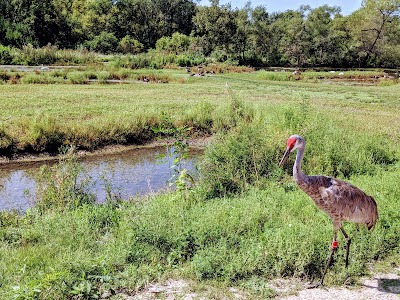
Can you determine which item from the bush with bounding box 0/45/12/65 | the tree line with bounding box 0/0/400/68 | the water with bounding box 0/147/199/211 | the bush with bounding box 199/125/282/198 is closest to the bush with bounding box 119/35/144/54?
the tree line with bounding box 0/0/400/68

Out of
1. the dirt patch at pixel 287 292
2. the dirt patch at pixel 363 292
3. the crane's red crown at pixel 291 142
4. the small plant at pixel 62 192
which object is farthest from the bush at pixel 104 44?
the dirt patch at pixel 363 292

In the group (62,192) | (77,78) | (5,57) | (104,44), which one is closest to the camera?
(62,192)

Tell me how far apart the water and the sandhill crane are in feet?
13.0

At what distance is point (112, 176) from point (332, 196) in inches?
206

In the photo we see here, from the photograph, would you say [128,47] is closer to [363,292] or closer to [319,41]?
[319,41]

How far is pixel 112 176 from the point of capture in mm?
8867

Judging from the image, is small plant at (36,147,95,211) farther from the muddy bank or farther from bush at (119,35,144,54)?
bush at (119,35,144,54)

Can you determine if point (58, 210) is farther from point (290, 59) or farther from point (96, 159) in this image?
point (290, 59)

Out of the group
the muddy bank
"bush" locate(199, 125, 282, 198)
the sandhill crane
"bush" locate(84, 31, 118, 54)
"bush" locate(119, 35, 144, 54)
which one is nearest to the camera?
the sandhill crane

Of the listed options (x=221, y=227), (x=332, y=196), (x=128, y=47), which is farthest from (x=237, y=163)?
(x=128, y=47)

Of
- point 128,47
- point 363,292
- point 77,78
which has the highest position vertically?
point 128,47

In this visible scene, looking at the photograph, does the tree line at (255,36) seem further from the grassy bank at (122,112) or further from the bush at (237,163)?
the bush at (237,163)

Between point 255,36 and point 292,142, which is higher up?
point 255,36

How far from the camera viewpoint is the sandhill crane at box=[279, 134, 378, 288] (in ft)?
16.3
